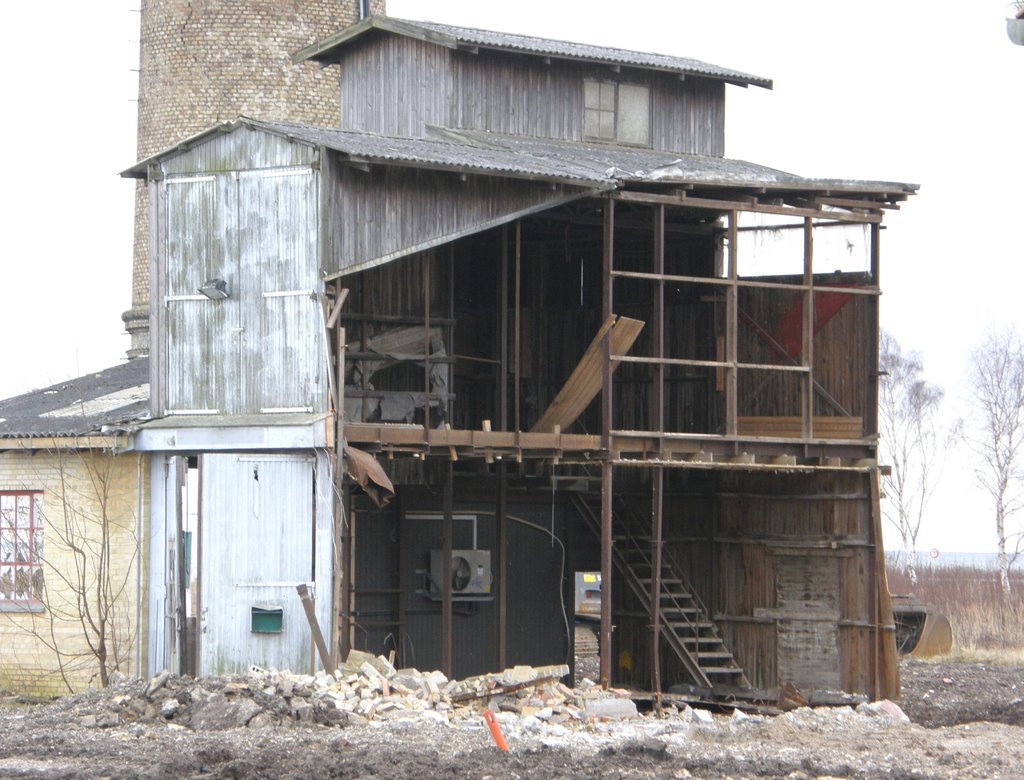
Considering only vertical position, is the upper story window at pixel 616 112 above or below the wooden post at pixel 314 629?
above

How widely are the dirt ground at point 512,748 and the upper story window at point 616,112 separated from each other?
10446 mm

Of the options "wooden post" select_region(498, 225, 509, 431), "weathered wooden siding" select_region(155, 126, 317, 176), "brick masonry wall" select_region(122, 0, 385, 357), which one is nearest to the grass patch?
"wooden post" select_region(498, 225, 509, 431)

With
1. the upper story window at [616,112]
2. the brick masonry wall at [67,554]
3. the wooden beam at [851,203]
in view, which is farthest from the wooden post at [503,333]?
the brick masonry wall at [67,554]

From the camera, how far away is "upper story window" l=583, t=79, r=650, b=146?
2720cm

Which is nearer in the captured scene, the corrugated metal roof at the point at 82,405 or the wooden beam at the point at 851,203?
the corrugated metal roof at the point at 82,405

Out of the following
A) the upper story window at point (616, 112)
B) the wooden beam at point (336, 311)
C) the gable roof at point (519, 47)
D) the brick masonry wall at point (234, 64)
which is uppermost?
the brick masonry wall at point (234, 64)

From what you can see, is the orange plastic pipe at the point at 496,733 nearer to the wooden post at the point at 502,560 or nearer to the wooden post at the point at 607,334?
the wooden post at the point at 607,334

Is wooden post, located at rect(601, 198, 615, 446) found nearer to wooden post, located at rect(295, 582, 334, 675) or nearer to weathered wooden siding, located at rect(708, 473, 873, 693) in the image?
wooden post, located at rect(295, 582, 334, 675)

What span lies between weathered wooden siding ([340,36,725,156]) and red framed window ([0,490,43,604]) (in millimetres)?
8330

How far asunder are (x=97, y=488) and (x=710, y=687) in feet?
31.8

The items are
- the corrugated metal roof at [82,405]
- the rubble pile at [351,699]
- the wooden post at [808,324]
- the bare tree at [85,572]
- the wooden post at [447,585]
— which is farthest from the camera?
the wooden post at [447,585]

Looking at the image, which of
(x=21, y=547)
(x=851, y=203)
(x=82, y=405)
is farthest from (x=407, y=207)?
(x=21, y=547)

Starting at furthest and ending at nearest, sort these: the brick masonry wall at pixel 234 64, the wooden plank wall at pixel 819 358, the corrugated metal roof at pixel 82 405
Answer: the brick masonry wall at pixel 234 64
the wooden plank wall at pixel 819 358
the corrugated metal roof at pixel 82 405

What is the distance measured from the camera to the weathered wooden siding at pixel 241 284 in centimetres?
2041
